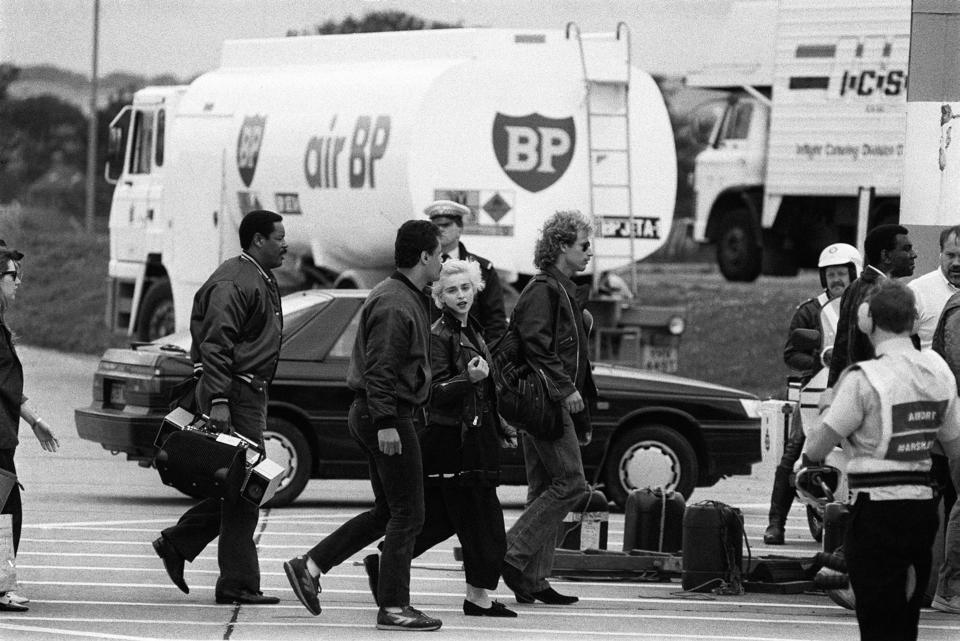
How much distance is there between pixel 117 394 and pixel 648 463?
3.59m

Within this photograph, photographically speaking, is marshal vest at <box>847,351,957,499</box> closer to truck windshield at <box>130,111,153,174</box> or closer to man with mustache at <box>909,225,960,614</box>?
man with mustache at <box>909,225,960,614</box>

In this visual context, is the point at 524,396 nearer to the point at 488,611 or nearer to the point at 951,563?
the point at 488,611

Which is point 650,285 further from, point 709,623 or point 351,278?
point 709,623

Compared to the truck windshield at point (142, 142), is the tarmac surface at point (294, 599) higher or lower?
lower

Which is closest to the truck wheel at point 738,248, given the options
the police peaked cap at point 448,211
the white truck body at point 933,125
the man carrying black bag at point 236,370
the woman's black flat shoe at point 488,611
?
the white truck body at point 933,125

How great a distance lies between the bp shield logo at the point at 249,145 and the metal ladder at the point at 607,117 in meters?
3.55

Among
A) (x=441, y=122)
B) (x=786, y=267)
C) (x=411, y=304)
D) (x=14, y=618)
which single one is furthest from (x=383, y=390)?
(x=786, y=267)

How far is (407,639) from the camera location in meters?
8.34

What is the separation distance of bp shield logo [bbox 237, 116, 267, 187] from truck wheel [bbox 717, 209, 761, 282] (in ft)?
37.5

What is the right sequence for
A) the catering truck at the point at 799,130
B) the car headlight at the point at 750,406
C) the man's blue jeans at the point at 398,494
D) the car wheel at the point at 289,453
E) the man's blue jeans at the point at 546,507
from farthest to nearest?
the catering truck at the point at 799,130 < the car headlight at the point at 750,406 < the car wheel at the point at 289,453 < the man's blue jeans at the point at 546,507 < the man's blue jeans at the point at 398,494

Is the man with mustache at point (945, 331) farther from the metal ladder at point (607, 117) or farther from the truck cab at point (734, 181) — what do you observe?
the truck cab at point (734, 181)

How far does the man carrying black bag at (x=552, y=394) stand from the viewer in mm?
9406

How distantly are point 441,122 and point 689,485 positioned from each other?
5210 mm

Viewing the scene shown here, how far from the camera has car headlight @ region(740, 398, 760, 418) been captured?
13.7 metres
